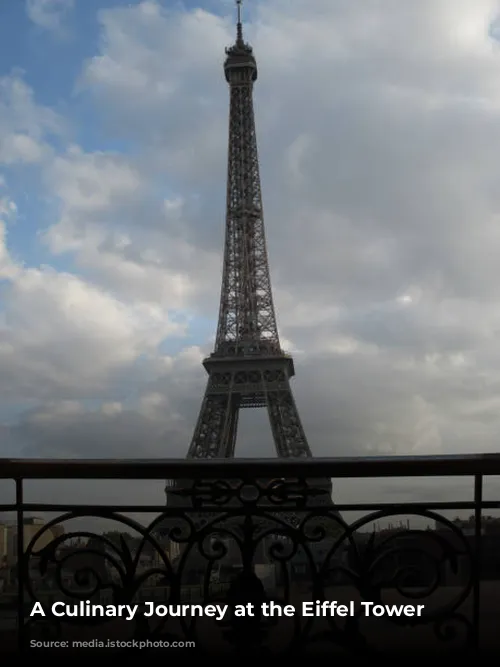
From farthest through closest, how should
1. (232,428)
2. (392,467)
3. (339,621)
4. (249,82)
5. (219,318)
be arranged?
(249,82)
(219,318)
(232,428)
(339,621)
(392,467)

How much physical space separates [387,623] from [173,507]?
1.77 feet

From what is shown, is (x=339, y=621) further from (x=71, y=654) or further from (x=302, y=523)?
(x=71, y=654)

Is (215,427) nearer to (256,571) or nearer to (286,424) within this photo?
(286,424)

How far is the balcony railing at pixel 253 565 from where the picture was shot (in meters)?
1.73

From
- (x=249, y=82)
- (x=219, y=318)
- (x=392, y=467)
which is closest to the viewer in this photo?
(x=392, y=467)

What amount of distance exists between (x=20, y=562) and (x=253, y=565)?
504 mm

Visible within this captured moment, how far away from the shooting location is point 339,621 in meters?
1.82

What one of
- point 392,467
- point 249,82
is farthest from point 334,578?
point 249,82

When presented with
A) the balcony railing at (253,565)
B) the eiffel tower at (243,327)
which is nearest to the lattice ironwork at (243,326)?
the eiffel tower at (243,327)

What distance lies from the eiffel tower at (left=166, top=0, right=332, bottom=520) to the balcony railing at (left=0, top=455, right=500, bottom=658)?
1997cm

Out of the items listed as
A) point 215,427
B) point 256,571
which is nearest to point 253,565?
point 256,571

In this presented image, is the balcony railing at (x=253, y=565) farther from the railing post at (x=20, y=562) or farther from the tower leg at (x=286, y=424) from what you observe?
the tower leg at (x=286, y=424)

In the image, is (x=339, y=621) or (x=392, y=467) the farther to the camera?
(x=339, y=621)

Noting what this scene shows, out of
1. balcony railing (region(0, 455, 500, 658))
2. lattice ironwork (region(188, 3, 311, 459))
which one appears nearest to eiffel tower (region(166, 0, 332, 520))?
lattice ironwork (region(188, 3, 311, 459))
